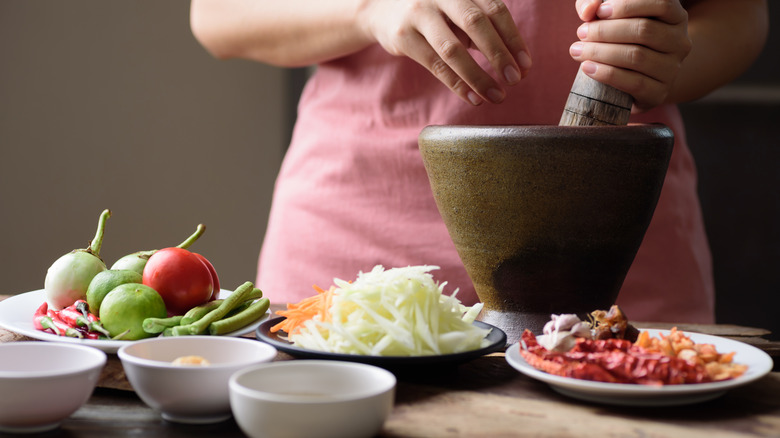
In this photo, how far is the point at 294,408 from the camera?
0.72 m

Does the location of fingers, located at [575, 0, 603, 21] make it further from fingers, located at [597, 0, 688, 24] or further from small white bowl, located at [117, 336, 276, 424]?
small white bowl, located at [117, 336, 276, 424]

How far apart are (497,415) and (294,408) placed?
9.5 inches

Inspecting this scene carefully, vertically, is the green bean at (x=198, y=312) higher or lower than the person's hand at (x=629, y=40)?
lower

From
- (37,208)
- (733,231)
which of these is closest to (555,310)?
(733,231)

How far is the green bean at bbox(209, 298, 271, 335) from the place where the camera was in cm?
119

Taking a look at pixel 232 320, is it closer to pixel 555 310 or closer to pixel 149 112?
pixel 555 310

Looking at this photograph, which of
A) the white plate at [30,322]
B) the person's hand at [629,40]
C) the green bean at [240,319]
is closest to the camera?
the white plate at [30,322]

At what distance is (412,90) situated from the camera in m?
1.83

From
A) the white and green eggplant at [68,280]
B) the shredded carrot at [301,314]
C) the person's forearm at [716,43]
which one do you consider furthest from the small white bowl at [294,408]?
the person's forearm at [716,43]

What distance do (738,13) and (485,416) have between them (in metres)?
1.36

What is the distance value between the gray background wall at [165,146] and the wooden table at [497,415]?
1964 mm

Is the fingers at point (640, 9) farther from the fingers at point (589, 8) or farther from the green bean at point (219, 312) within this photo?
the green bean at point (219, 312)

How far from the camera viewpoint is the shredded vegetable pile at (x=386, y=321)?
99cm

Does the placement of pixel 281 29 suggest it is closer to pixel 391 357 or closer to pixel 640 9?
pixel 640 9
